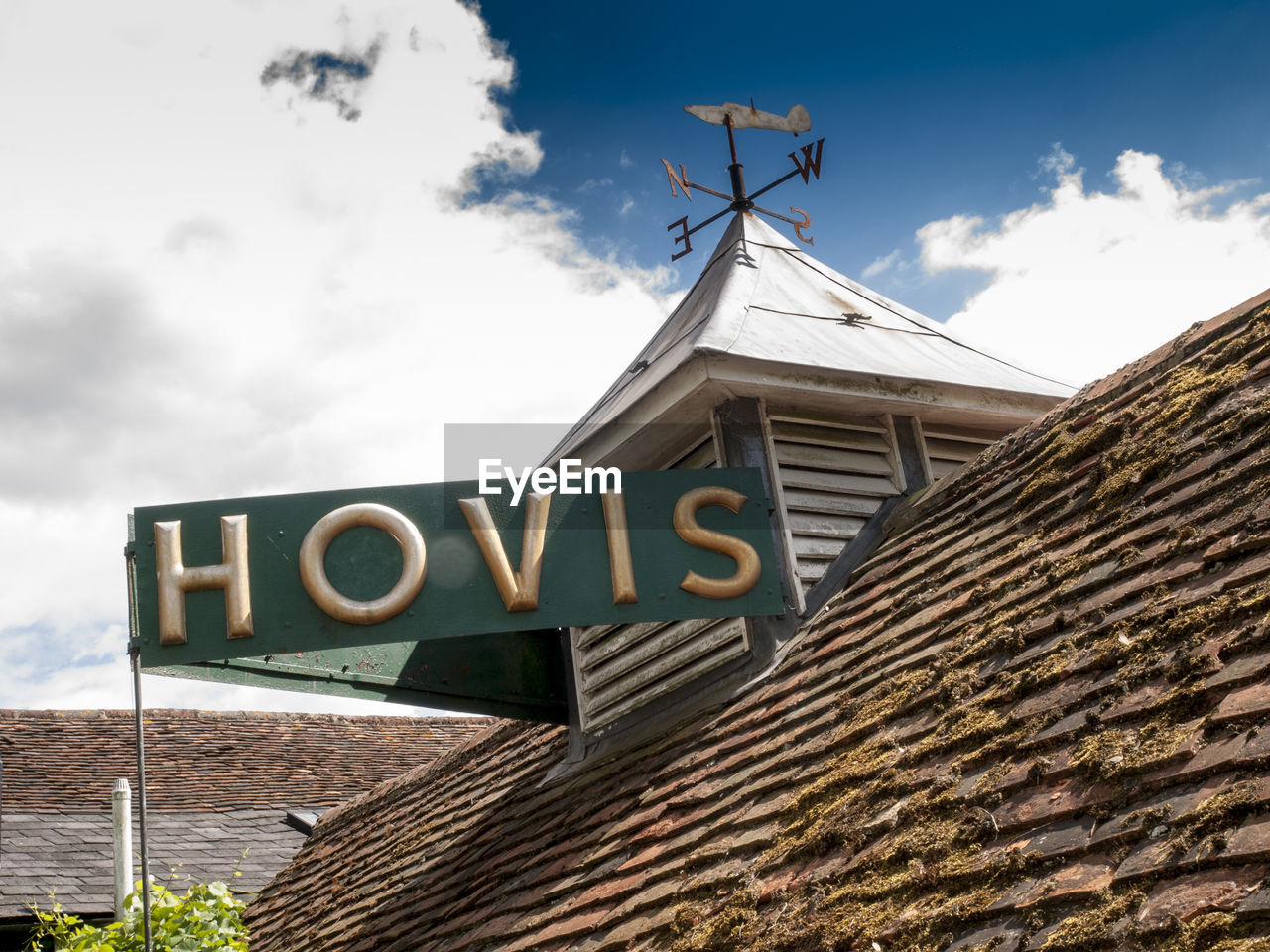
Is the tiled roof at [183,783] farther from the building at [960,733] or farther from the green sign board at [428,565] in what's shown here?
the green sign board at [428,565]

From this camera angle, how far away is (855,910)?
3307 mm

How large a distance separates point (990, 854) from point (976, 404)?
365 centimetres

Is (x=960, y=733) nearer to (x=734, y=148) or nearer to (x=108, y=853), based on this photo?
(x=734, y=148)

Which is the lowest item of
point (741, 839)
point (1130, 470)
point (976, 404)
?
point (741, 839)

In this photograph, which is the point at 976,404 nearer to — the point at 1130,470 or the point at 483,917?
the point at 1130,470

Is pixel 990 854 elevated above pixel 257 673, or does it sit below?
below

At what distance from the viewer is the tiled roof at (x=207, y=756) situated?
39.5ft

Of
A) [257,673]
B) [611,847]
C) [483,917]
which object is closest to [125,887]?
[257,673]

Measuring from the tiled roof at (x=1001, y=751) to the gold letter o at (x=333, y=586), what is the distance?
1.29m

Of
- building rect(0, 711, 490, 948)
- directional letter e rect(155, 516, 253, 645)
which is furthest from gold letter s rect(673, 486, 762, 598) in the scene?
building rect(0, 711, 490, 948)

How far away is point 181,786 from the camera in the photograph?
12453 mm

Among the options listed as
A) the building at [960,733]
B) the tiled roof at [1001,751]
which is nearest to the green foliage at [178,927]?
the building at [960,733]

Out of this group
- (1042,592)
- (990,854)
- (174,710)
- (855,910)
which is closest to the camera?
(990,854)

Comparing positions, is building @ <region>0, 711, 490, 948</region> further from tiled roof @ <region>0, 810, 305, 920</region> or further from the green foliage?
the green foliage
